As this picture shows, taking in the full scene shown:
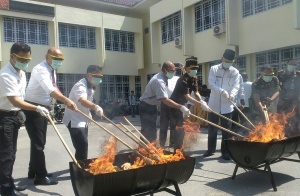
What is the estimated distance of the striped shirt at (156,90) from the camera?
16.5ft

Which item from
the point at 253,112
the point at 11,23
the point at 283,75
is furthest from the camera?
the point at 11,23

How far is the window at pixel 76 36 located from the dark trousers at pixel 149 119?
14.8 metres

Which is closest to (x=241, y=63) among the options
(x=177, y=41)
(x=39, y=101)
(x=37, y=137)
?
(x=177, y=41)

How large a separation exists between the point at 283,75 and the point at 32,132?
5.60 meters

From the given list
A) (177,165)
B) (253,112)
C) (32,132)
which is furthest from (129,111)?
(177,165)

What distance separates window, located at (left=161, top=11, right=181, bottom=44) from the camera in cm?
1758

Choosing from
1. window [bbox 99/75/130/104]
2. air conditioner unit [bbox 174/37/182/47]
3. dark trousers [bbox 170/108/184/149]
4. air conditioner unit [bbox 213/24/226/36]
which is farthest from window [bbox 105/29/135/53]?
dark trousers [bbox 170/108/184/149]

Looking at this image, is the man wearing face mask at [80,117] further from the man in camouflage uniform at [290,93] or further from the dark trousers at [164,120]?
the man in camouflage uniform at [290,93]

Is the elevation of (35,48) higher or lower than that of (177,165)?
higher

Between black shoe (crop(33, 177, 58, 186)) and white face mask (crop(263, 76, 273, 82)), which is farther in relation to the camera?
white face mask (crop(263, 76, 273, 82))

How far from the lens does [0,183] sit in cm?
366

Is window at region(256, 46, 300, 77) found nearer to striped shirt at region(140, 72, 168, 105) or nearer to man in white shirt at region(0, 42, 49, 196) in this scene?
striped shirt at region(140, 72, 168, 105)

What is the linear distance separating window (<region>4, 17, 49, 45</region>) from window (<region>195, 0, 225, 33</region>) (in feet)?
30.3

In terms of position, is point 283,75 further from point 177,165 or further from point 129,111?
point 129,111
